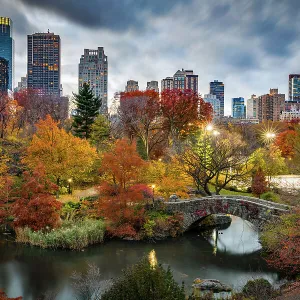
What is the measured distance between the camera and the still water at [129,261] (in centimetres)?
1734

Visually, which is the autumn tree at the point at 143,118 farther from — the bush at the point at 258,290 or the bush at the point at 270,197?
the bush at the point at 258,290

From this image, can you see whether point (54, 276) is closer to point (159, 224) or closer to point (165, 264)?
point (165, 264)

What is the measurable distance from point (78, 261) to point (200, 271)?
7.03 m

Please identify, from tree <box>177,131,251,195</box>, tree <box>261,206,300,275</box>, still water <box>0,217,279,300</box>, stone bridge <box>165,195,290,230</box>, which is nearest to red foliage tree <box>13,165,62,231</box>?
still water <box>0,217,279,300</box>

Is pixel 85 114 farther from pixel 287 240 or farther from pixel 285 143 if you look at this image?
pixel 287 240

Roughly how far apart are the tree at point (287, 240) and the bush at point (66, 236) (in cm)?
1063

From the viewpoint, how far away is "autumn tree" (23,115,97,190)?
29.0 metres

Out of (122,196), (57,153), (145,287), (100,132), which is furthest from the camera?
(100,132)

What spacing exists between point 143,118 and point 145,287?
110ft

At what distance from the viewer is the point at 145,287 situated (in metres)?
9.56

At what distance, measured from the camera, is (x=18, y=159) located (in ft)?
117

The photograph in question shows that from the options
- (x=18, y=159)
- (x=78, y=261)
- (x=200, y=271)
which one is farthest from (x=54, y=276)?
(x=18, y=159)

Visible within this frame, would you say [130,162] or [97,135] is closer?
[130,162]

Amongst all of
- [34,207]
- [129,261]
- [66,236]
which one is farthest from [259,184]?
[34,207]
